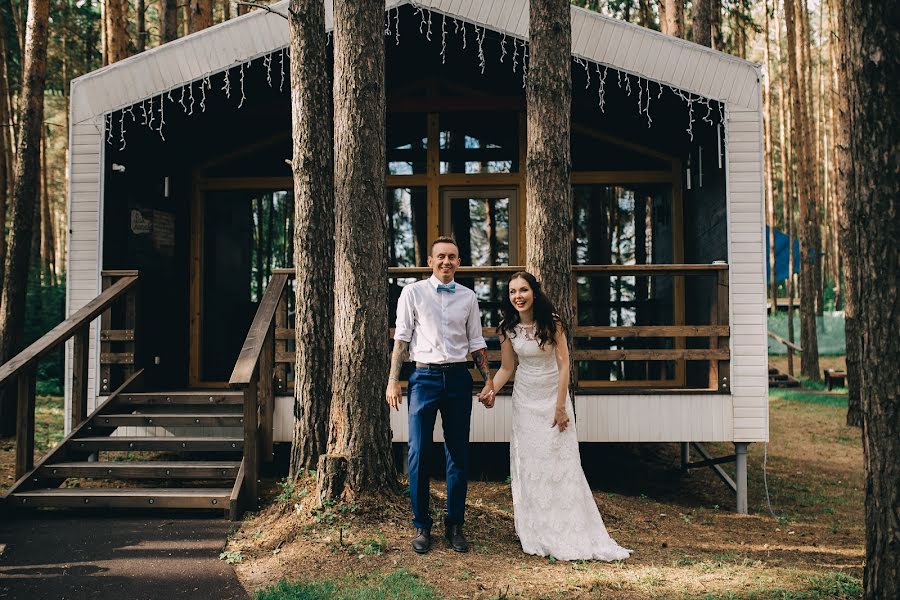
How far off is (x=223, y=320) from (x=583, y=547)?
5380mm

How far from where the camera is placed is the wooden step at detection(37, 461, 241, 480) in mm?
5750

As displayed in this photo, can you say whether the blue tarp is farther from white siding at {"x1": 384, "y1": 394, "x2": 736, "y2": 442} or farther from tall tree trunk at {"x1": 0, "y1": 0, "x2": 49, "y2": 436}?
tall tree trunk at {"x1": 0, "y1": 0, "x2": 49, "y2": 436}

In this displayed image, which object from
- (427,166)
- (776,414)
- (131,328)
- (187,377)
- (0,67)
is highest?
(0,67)

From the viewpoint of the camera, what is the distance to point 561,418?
4645 millimetres

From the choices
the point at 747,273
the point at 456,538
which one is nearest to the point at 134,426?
the point at 456,538

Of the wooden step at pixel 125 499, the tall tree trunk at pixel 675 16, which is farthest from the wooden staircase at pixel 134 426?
the tall tree trunk at pixel 675 16

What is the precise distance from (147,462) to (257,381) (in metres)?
1.23

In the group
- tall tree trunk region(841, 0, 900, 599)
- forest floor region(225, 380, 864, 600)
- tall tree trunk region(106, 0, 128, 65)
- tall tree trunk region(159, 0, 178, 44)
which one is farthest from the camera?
tall tree trunk region(159, 0, 178, 44)

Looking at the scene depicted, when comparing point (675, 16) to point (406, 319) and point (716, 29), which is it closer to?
point (716, 29)

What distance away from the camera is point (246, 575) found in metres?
4.25

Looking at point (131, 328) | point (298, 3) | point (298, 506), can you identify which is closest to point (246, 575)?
point (298, 506)

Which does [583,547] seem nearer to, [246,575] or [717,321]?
[246,575]

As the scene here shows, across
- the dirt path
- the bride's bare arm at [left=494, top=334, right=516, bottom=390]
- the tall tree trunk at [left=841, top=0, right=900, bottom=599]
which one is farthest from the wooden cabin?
the tall tree trunk at [left=841, top=0, right=900, bottom=599]

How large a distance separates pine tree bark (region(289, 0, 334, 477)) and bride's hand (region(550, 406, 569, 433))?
1649 millimetres
